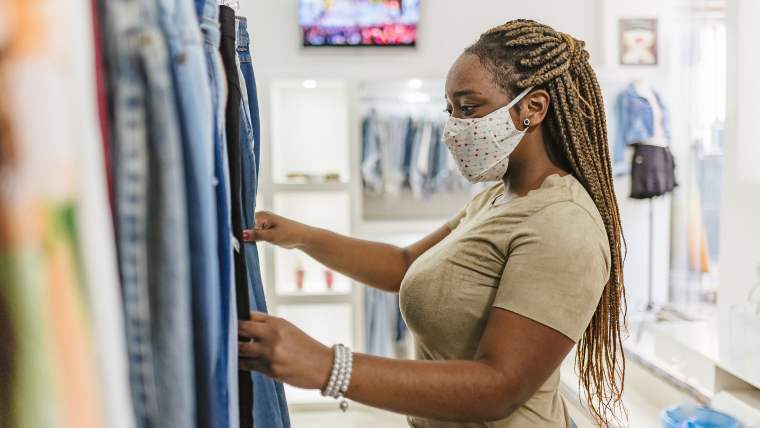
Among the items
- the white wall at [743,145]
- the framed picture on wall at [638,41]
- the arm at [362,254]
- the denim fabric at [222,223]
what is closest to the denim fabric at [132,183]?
the denim fabric at [222,223]

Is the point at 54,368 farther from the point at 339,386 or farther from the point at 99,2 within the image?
the point at 339,386

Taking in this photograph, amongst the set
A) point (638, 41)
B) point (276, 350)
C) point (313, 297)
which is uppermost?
point (638, 41)

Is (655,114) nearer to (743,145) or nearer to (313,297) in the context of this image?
(743,145)

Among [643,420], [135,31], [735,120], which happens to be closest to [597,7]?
[735,120]

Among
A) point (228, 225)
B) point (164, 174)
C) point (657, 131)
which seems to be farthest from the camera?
point (657, 131)

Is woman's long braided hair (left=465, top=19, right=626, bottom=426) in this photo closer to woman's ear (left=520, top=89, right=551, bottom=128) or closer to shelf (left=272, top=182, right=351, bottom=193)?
woman's ear (left=520, top=89, right=551, bottom=128)

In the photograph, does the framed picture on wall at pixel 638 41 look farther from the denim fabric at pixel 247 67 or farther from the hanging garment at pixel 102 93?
the hanging garment at pixel 102 93

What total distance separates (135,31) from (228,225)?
0.23 meters

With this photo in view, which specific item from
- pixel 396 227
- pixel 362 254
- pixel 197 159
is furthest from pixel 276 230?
pixel 396 227

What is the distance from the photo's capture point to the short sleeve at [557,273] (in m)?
1.00

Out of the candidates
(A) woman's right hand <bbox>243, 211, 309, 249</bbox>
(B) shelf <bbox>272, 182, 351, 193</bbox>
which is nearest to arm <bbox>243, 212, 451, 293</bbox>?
(A) woman's right hand <bbox>243, 211, 309, 249</bbox>

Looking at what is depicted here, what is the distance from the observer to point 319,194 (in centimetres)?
352

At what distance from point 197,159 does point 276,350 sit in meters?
0.32

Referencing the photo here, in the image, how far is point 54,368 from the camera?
0.37 m
